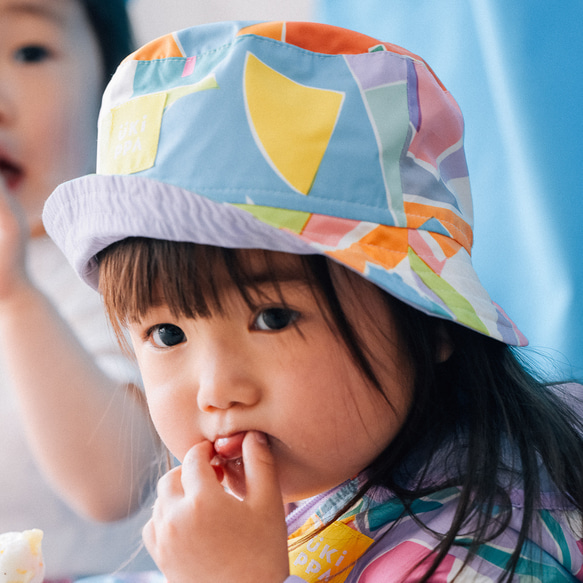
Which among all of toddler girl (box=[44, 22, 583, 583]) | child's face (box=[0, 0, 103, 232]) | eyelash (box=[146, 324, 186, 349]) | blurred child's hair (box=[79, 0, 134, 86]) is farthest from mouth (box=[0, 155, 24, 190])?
eyelash (box=[146, 324, 186, 349])

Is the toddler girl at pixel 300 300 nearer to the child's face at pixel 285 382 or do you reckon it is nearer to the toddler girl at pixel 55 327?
the child's face at pixel 285 382

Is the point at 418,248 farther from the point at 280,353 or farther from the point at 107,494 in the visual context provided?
the point at 107,494

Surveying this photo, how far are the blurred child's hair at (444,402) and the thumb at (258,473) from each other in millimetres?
130

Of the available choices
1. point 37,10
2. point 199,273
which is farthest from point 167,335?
point 37,10

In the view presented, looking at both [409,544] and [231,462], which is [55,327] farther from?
[409,544]

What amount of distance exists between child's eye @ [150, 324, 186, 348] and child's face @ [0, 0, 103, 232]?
52 centimetres

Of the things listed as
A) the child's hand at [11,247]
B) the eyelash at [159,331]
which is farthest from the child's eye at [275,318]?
the child's hand at [11,247]

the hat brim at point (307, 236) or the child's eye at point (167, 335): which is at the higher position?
the hat brim at point (307, 236)

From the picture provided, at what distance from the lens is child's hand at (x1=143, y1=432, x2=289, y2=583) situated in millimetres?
619

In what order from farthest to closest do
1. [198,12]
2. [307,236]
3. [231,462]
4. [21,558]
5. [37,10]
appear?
[198,12], [37,10], [21,558], [231,462], [307,236]

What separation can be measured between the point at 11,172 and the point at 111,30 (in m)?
0.31

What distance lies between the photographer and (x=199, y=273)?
0.63m

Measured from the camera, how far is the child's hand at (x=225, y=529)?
24.4 inches

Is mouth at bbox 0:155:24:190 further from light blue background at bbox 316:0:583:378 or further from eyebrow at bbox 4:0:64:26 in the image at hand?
light blue background at bbox 316:0:583:378
